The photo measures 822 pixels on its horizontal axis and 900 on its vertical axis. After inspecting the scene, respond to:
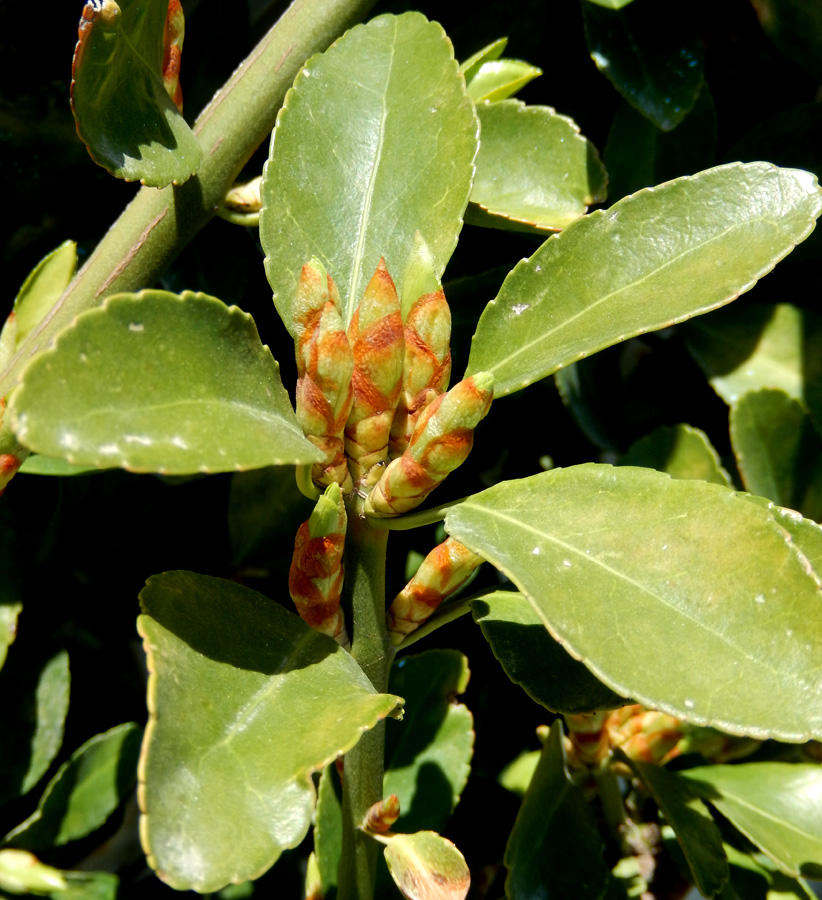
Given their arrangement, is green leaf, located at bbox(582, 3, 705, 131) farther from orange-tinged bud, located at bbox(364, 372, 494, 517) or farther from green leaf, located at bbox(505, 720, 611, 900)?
green leaf, located at bbox(505, 720, 611, 900)

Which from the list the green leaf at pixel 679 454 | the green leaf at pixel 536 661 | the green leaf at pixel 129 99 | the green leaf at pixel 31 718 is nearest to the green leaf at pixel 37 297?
the green leaf at pixel 129 99

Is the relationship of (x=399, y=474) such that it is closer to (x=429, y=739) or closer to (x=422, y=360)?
(x=422, y=360)

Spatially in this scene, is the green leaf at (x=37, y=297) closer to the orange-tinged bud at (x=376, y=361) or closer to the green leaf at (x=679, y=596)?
the orange-tinged bud at (x=376, y=361)

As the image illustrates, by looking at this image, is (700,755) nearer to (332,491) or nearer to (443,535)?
(443,535)

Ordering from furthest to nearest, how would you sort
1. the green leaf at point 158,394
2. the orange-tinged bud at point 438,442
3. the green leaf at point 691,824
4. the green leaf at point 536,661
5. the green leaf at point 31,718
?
the green leaf at point 31,718 < the green leaf at point 691,824 < the green leaf at point 536,661 < the orange-tinged bud at point 438,442 < the green leaf at point 158,394

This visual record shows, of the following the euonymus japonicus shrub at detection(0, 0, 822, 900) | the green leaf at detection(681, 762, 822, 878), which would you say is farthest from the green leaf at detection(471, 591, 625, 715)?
the green leaf at detection(681, 762, 822, 878)

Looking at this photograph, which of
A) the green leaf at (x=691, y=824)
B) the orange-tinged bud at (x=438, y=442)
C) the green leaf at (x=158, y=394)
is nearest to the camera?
the green leaf at (x=158, y=394)

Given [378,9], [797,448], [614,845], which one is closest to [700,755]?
[614,845]
